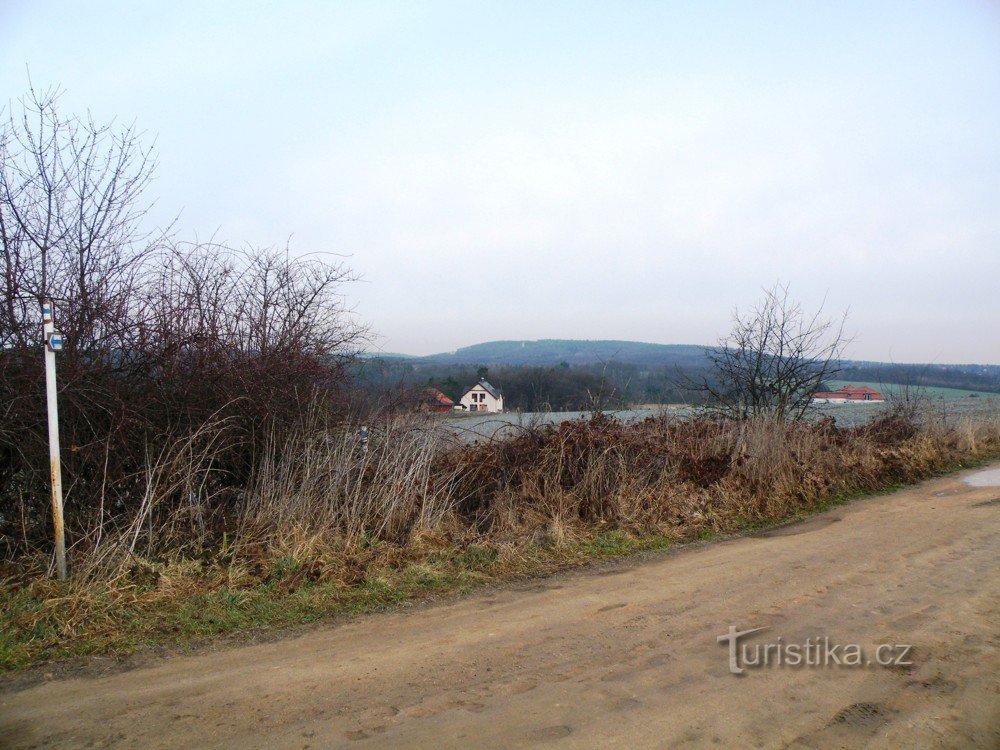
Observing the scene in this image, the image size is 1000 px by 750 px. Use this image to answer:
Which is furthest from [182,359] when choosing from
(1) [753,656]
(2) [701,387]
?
(2) [701,387]

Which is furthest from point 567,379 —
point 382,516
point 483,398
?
point 382,516

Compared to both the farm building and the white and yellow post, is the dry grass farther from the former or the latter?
the farm building

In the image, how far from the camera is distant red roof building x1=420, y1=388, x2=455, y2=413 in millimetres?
9188

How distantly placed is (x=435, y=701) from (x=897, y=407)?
14634 millimetres

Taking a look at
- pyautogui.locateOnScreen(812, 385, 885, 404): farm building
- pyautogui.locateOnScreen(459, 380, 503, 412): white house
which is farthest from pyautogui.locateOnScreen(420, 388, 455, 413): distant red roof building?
pyautogui.locateOnScreen(812, 385, 885, 404): farm building

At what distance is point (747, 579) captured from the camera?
6336mm

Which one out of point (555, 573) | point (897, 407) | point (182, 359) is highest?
point (182, 359)

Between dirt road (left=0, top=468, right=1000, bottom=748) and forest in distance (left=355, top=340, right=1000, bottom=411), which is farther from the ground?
forest in distance (left=355, top=340, right=1000, bottom=411)

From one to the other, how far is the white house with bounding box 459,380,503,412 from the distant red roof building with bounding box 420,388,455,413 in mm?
1802

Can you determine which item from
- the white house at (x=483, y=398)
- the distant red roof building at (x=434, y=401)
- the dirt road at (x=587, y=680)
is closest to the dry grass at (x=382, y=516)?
the distant red roof building at (x=434, y=401)

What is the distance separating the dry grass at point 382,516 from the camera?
5281 mm

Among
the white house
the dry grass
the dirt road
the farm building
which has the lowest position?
the dirt road

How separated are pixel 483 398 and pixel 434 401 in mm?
2804

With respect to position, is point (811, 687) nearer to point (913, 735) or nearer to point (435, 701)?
point (913, 735)
